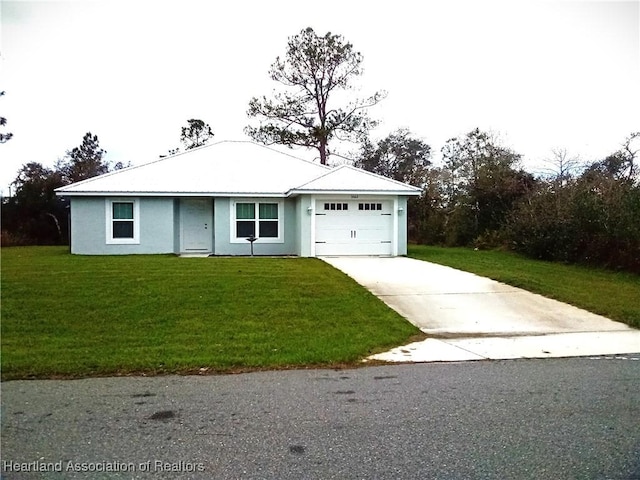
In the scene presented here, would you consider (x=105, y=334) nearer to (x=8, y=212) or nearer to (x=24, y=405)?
(x=24, y=405)

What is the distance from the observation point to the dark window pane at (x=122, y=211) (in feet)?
66.3

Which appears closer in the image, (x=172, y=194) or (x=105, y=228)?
(x=105, y=228)

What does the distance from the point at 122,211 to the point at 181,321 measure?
12415mm

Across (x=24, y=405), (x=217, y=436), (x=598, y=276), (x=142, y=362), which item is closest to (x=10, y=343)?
(x=142, y=362)

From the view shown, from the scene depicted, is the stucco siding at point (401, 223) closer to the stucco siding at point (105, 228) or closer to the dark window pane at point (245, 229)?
the dark window pane at point (245, 229)

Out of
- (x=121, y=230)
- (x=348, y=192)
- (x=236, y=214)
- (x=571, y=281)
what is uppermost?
(x=348, y=192)

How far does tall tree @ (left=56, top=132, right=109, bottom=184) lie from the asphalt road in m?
39.3

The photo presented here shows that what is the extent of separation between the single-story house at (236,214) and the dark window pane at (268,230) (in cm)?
4

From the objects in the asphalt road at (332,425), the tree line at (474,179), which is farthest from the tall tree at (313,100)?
the asphalt road at (332,425)

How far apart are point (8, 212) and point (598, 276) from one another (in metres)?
28.5

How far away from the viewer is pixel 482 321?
1014 centimetres

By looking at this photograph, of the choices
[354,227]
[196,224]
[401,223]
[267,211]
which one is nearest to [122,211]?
[196,224]

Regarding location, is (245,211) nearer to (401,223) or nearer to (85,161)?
(401,223)

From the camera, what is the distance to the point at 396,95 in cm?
3581
